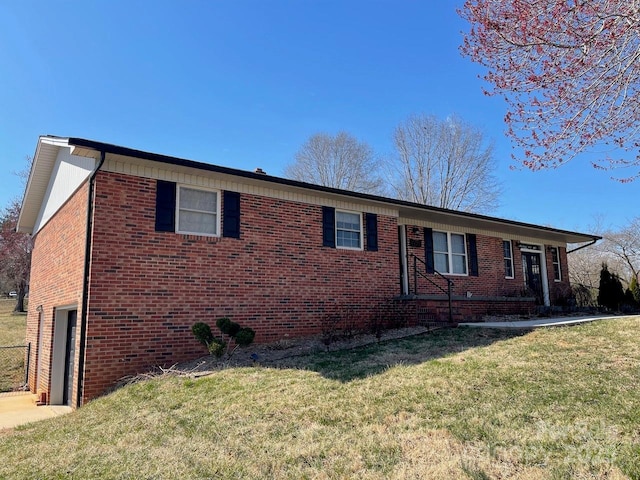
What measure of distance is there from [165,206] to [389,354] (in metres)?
5.01

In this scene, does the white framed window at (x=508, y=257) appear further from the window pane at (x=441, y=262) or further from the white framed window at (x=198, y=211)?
the white framed window at (x=198, y=211)

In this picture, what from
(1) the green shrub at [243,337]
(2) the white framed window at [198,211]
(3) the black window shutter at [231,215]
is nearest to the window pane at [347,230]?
(3) the black window shutter at [231,215]

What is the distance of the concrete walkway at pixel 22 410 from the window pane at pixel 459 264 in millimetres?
11039

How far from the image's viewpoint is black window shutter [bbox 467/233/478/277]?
48.4ft

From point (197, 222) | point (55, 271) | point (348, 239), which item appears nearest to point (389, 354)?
point (348, 239)

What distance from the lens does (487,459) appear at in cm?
376

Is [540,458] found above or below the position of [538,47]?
below

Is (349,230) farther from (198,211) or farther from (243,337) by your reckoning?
(243,337)

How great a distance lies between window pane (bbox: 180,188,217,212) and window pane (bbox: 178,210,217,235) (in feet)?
0.40

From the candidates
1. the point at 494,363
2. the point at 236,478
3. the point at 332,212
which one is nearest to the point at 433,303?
the point at 332,212

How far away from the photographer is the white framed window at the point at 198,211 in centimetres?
895

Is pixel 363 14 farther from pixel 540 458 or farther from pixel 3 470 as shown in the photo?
pixel 3 470

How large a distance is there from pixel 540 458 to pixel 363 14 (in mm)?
9255

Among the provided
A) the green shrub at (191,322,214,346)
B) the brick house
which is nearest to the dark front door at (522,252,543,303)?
the brick house
